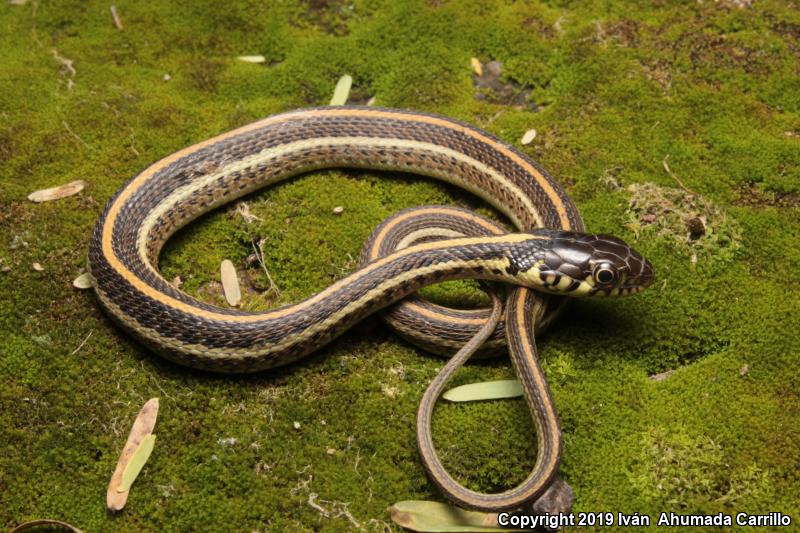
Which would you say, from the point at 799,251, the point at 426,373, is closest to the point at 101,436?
the point at 426,373

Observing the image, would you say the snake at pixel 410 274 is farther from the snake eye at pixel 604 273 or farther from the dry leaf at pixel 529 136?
the dry leaf at pixel 529 136

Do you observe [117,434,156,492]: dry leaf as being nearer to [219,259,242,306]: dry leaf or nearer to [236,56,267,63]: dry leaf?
[219,259,242,306]: dry leaf

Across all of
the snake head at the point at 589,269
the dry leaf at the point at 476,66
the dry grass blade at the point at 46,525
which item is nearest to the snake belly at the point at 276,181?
the snake head at the point at 589,269

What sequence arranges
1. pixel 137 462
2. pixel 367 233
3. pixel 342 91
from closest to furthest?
pixel 137 462, pixel 367 233, pixel 342 91

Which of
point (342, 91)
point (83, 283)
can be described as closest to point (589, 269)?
point (342, 91)

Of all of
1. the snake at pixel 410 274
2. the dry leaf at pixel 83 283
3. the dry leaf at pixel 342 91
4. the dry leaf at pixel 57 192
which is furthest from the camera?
the dry leaf at pixel 342 91

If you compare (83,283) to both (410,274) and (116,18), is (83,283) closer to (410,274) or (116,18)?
(410,274)
